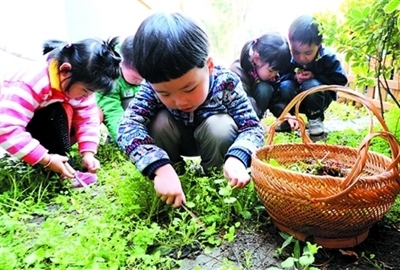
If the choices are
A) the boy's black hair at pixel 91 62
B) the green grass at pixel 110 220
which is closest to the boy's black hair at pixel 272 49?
the boy's black hair at pixel 91 62

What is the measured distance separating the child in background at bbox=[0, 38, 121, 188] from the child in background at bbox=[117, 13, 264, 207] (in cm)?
23

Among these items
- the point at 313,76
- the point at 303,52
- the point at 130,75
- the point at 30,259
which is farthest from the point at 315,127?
the point at 30,259

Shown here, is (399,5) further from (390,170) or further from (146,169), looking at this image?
(146,169)

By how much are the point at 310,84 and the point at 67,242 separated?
5.96 ft

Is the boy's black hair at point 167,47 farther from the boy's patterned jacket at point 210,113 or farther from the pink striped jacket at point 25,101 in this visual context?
the pink striped jacket at point 25,101

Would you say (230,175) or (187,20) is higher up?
(187,20)

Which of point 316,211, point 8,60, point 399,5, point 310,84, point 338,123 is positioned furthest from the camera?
point 338,123

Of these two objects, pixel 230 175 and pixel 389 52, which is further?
pixel 389 52

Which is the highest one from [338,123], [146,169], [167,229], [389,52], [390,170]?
[389,52]

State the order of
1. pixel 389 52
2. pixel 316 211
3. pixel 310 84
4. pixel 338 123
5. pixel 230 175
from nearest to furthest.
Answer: pixel 316 211 → pixel 230 175 → pixel 389 52 → pixel 310 84 → pixel 338 123

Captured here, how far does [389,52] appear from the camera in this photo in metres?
1.28

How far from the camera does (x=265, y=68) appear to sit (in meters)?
2.12

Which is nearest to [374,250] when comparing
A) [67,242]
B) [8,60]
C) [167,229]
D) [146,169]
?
[167,229]

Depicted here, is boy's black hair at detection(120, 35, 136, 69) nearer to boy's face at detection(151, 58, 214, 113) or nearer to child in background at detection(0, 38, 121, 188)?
child in background at detection(0, 38, 121, 188)
